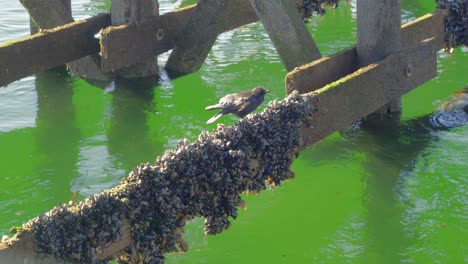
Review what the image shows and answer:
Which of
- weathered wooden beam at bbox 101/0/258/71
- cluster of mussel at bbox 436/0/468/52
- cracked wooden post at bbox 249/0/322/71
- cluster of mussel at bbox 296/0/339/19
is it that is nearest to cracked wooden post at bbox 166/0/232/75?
weathered wooden beam at bbox 101/0/258/71

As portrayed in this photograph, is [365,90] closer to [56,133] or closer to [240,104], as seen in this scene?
[240,104]

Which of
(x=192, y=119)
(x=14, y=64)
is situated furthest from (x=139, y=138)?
(x=14, y=64)

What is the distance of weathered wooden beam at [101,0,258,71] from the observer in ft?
25.4

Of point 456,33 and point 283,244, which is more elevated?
point 456,33

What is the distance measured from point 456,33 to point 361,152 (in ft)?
6.15

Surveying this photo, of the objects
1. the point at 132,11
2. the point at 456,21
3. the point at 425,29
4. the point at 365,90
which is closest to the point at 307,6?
the point at 425,29

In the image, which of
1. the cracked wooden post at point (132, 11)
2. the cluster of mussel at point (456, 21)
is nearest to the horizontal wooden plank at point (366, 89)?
the cluster of mussel at point (456, 21)

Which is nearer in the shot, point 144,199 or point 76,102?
point 144,199

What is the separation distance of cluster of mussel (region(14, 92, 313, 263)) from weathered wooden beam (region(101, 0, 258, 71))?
102 inches

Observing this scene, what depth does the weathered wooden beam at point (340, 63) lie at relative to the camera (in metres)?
6.10

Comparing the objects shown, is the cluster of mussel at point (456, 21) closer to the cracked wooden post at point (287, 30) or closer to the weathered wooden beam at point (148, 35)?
the cracked wooden post at point (287, 30)

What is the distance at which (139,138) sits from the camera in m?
7.32

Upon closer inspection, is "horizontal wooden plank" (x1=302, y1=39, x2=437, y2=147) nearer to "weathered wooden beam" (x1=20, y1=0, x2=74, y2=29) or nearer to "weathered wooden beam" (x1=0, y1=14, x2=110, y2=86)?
"weathered wooden beam" (x1=0, y1=14, x2=110, y2=86)

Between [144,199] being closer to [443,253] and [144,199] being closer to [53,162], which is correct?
[443,253]
